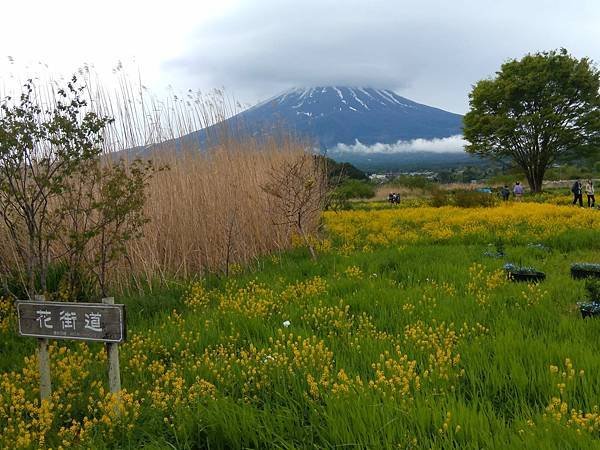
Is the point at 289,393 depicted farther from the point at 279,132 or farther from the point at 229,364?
the point at 279,132

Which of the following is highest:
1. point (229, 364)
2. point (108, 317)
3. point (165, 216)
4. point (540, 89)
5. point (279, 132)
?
point (540, 89)

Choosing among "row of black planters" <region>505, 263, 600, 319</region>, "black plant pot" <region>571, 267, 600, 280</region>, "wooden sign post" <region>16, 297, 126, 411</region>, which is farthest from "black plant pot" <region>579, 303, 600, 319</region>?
"wooden sign post" <region>16, 297, 126, 411</region>

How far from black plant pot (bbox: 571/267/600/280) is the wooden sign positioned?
18.5ft

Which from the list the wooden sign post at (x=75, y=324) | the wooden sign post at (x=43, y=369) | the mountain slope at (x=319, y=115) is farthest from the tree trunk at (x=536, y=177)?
the wooden sign post at (x=43, y=369)

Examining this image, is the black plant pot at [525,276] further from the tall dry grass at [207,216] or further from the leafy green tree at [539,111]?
the leafy green tree at [539,111]

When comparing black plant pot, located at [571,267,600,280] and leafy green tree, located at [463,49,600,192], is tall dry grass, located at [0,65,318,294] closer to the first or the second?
black plant pot, located at [571,267,600,280]

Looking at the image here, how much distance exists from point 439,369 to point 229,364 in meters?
1.46

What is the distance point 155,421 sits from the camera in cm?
267

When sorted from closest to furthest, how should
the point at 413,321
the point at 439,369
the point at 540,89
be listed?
the point at 439,369 < the point at 413,321 < the point at 540,89

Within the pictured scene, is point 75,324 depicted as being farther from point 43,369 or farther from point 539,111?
point 539,111

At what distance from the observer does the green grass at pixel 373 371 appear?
2330mm

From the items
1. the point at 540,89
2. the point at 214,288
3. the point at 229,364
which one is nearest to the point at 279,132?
the point at 214,288

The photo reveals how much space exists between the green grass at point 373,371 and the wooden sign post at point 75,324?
1.22ft

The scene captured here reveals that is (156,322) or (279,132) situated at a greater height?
(279,132)
